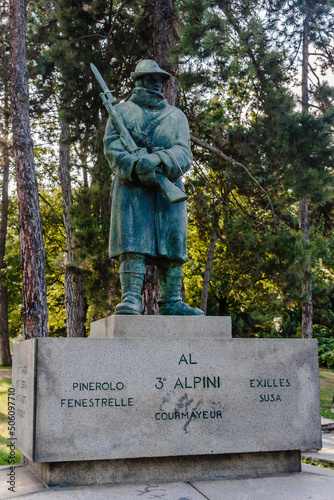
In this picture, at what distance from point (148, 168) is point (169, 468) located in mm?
2264

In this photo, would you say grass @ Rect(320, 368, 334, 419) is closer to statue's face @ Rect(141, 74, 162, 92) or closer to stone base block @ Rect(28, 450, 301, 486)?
stone base block @ Rect(28, 450, 301, 486)

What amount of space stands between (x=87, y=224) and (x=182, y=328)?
7.41 meters

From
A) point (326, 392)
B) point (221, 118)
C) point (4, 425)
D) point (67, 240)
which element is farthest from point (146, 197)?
point (326, 392)

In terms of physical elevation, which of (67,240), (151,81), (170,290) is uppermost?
(151,81)

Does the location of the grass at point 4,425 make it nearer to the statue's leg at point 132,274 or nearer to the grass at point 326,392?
the statue's leg at point 132,274

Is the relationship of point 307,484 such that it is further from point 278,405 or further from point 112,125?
point 112,125

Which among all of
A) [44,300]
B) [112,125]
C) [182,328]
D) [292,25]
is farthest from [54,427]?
[292,25]

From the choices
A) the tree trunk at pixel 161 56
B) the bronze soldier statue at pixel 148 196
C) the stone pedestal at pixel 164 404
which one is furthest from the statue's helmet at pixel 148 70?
the tree trunk at pixel 161 56

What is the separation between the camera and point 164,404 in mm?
3893

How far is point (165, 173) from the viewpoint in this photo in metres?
Answer: 4.54

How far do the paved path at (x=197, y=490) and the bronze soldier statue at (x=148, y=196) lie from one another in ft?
4.25

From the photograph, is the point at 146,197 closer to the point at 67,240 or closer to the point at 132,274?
the point at 132,274

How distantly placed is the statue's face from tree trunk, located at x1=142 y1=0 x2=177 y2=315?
182 inches

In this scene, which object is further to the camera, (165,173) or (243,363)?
(165,173)
